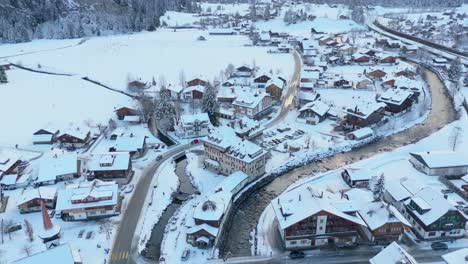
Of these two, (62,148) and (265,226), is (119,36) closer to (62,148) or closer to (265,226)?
(62,148)

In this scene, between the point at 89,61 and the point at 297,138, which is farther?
the point at 89,61

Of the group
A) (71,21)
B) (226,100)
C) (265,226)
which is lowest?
(265,226)

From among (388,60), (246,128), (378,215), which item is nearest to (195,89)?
(246,128)

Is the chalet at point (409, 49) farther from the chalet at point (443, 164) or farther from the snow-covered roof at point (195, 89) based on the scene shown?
the chalet at point (443, 164)

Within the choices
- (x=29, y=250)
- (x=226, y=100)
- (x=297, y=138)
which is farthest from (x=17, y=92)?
(x=297, y=138)

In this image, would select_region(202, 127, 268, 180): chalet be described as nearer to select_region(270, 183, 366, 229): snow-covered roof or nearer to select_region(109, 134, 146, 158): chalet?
select_region(270, 183, 366, 229): snow-covered roof

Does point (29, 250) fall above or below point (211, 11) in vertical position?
below

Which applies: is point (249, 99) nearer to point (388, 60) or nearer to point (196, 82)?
point (196, 82)
